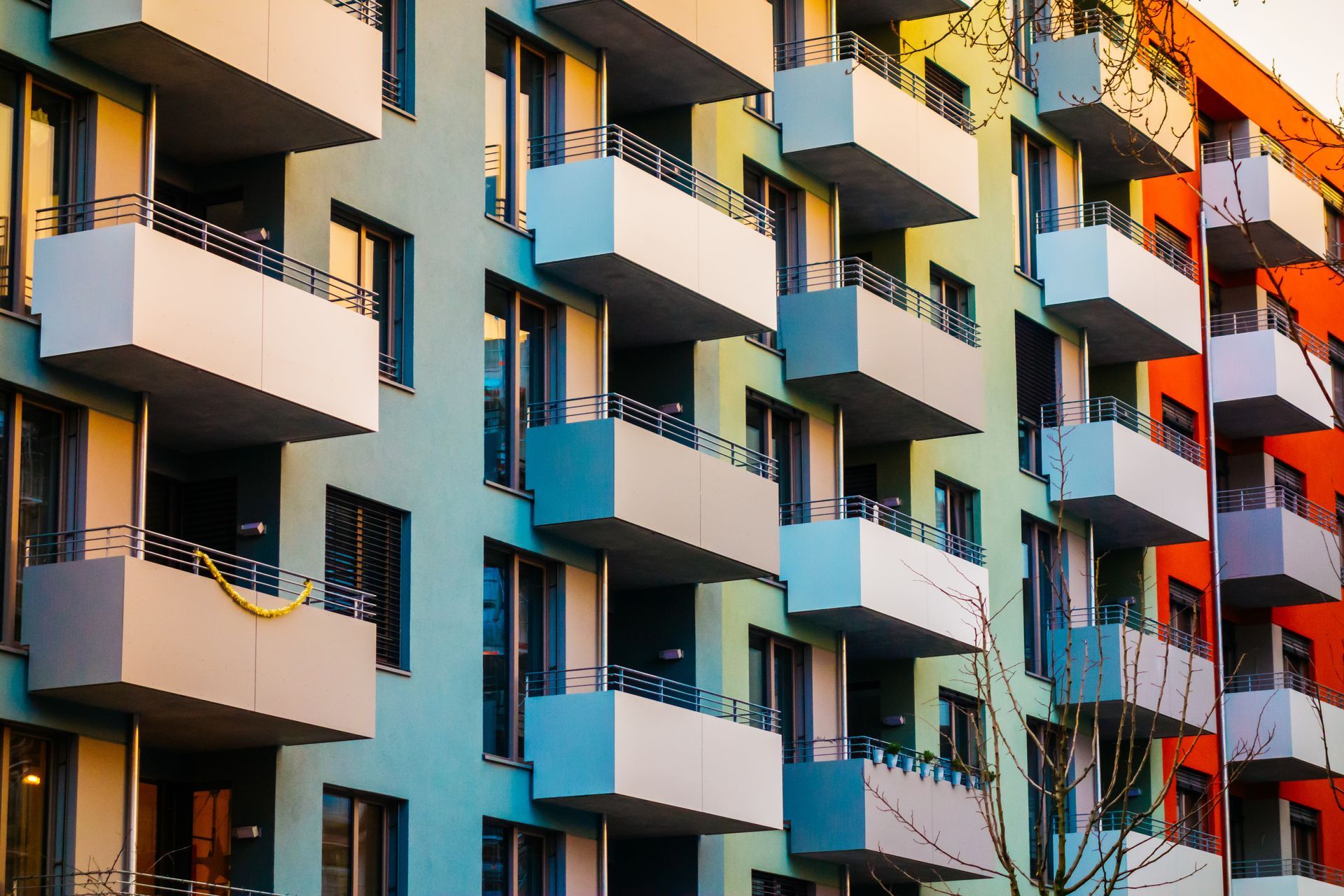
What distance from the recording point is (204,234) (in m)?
21.8

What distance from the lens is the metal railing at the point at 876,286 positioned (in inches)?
1345

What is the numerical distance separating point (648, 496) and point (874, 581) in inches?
232

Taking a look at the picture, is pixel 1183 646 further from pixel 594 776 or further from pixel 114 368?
pixel 114 368

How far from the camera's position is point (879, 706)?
35.6 meters

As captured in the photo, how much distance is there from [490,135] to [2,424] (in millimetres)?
8925

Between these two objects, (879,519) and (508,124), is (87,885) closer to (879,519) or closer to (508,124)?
(508,124)

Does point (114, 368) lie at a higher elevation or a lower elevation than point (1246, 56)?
lower

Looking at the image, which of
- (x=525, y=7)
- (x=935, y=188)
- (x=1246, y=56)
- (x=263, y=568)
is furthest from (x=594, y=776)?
(x=1246, y=56)

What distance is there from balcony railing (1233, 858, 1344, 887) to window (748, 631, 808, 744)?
15.0 metres

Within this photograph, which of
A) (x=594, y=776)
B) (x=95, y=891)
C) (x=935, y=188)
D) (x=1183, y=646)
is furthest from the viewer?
(x=1183, y=646)

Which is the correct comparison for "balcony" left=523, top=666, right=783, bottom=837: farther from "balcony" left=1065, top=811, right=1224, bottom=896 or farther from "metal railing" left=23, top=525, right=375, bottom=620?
"balcony" left=1065, top=811, right=1224, bottom=896

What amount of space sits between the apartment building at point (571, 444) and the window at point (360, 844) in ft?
0.15

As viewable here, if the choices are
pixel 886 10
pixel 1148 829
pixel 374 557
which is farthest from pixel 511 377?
pixel 1148 829

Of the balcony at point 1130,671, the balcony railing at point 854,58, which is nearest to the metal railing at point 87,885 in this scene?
the balcony railing at point 854,58
